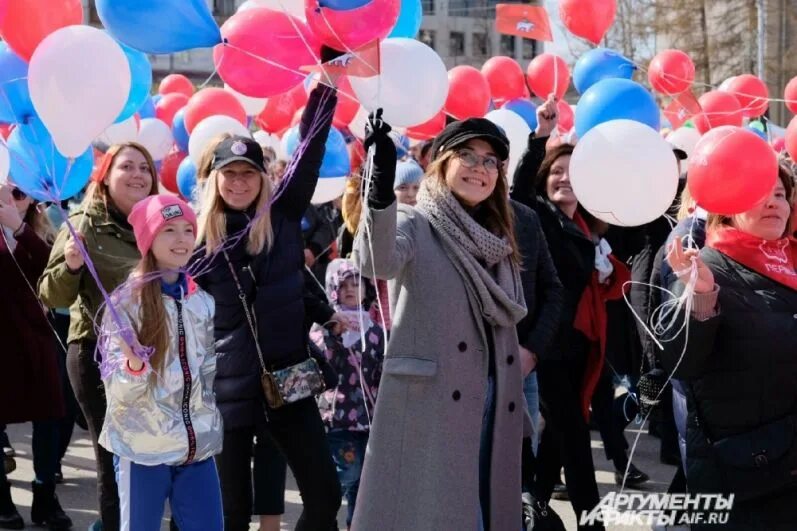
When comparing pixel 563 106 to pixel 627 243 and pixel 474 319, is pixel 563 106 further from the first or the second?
pixel 474 319

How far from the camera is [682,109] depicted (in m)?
9.31

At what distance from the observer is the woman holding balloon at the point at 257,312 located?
4621mm

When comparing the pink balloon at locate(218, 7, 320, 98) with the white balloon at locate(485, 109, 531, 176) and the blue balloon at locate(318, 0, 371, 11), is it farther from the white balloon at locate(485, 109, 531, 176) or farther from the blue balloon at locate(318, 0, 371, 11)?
the white balloon at locate(485, 109, 531, 176)

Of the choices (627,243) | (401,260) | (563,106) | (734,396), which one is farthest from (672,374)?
(563,106)

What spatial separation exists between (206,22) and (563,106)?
16.7 feet

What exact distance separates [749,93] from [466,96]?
3228mm

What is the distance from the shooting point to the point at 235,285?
185 inches

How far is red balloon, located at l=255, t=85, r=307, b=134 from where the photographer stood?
9.05 m

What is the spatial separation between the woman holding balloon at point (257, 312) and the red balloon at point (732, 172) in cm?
150

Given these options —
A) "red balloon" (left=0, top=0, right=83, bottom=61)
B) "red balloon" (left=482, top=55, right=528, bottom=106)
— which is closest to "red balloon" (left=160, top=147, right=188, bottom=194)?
"red balloon" (left=482, top=55, right=528, bottom=106)

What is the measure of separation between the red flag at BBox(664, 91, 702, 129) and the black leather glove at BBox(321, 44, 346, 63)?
4.60 meters

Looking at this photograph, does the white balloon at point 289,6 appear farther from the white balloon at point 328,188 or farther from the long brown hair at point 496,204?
the white balloon at point 328,188

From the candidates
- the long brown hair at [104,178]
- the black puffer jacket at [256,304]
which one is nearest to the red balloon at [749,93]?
the black puffer jacket at [256,304]

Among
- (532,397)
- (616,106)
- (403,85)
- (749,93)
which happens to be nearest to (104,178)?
(403,85)
